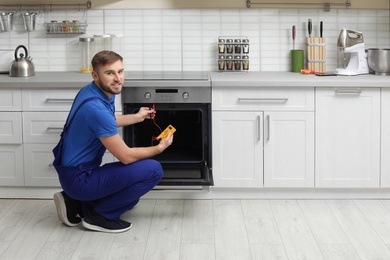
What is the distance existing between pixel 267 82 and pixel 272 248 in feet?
4.08

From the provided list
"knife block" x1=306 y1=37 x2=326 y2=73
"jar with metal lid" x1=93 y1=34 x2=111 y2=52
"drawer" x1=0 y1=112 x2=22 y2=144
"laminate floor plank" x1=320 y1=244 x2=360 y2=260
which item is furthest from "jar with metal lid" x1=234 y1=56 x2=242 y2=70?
"laminate floor plank" x1=320 y1=244 x2=360 y2=260

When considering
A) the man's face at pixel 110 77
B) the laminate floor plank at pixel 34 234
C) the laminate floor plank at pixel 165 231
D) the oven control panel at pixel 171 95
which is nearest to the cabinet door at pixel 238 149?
the oven control panel at pixel 171 95

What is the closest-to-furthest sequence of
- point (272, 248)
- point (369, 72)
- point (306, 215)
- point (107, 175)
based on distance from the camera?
point (272, 248)
point (107, 175)
point (306, 215)
point (369, 72)

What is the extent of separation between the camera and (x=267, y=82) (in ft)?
15.5

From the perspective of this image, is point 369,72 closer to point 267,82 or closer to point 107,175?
point 267,82

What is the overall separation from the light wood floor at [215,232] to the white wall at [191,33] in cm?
117

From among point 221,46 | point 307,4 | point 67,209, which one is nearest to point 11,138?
point 67,209

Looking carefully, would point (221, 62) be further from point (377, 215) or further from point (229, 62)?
point (377, 215)

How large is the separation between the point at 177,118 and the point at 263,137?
606 millimetres

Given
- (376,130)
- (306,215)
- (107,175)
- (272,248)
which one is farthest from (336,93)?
(107,175)

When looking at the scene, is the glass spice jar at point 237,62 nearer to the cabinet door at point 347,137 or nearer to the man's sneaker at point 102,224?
the cabinet door at point 347,137

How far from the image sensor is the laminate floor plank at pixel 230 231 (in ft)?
12.6

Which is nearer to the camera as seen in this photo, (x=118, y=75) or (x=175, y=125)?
(x=118, y=75)

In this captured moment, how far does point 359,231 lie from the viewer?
419 cm
